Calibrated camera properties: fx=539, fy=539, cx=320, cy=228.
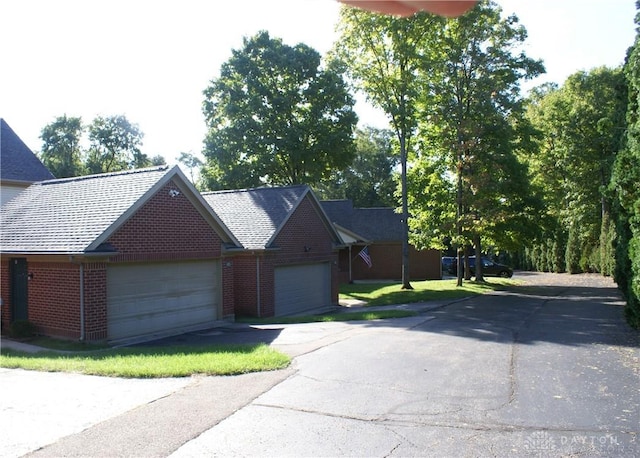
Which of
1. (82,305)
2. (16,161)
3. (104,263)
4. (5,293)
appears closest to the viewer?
(82,305)

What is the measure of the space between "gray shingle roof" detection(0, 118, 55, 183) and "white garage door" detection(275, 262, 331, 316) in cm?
1308

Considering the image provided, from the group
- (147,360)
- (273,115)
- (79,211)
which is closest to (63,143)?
(273,115)

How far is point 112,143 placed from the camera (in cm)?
5741

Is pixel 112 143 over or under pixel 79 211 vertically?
over

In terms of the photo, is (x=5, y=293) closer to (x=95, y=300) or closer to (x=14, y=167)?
(x=95, y=300)

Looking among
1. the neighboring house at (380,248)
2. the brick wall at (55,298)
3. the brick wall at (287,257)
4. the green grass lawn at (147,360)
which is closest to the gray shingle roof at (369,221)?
the neighboring house at (380,248)

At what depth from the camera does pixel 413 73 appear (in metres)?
31.0

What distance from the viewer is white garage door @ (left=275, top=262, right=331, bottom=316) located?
21375mm

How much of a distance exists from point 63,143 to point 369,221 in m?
35.2

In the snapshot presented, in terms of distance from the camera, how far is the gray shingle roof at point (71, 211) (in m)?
13.6

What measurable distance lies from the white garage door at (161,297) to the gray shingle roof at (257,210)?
10.6ft

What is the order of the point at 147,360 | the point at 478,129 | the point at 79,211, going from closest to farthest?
the point at 147,360, the point at 79,211, the point at 478,129

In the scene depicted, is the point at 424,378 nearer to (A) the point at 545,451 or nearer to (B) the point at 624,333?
(A) the point at 545,451

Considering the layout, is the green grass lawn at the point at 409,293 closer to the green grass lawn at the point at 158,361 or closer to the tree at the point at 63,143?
the green grass lawn at the point at 158,361
